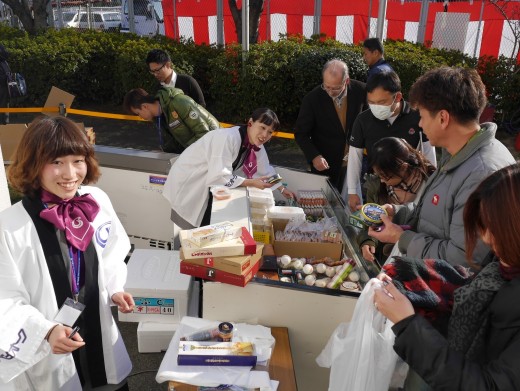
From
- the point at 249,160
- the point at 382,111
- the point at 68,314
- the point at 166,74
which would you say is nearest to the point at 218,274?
the point at 68,314

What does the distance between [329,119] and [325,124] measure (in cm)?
6

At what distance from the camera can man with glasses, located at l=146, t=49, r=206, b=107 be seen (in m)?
4.94

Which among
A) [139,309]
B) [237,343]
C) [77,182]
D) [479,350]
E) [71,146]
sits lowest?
[139,309]

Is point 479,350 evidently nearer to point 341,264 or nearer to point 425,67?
point 341,264

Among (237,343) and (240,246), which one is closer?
(237,343)

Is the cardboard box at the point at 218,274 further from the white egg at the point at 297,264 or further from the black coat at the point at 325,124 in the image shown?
the black coat at the point at 325,124

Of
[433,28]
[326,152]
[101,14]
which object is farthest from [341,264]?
[101,14]

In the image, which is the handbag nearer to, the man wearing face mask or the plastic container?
the plastic container

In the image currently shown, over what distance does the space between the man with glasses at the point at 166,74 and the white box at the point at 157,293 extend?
2523 millimetres

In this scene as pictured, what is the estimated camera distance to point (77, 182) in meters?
2.17

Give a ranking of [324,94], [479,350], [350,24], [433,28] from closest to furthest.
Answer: [479,350] < [324,94] < [433,28] < [350,24]

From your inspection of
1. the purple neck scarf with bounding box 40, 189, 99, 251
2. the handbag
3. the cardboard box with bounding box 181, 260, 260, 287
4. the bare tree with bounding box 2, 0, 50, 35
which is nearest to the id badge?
the purple neck scarf with bounding box 40, 189, 99, 251

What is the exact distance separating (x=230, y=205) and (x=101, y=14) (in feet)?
61.3

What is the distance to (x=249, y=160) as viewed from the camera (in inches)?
143
